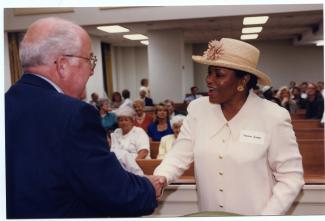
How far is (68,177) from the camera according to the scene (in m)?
1.04

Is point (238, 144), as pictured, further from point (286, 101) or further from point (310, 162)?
point (286, 101)

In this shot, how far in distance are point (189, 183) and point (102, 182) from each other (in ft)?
4.05

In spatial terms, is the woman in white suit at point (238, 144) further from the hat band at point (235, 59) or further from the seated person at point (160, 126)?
the seated person at point (160, 126)

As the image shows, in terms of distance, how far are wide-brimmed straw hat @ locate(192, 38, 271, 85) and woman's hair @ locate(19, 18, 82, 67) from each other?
1.93 feet

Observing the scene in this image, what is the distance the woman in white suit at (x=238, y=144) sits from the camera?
4.79 ft

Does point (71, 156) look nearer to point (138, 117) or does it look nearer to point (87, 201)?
point (87, 201)

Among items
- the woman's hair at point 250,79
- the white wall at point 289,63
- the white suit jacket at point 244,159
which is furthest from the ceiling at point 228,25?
the white wall at point 289,63

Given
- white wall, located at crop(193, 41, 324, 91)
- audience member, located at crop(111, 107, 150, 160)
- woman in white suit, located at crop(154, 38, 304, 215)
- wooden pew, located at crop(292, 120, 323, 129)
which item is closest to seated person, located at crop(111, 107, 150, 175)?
audience member, located at crop(111, 107, 150, 160)

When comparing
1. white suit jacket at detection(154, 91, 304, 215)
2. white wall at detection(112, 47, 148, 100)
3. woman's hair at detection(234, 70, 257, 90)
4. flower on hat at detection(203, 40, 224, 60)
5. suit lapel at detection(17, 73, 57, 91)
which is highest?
flower on hat at detection(203, 40, 224, 60)

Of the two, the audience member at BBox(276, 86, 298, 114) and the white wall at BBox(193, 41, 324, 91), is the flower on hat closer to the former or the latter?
the audience member at BBox(276, 86, 298, 114)

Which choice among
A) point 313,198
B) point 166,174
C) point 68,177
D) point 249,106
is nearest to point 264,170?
point 249,106

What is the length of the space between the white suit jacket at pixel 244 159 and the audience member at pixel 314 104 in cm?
355

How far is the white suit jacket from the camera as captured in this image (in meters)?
1.46

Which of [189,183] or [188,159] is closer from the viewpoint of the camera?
[188,159]
